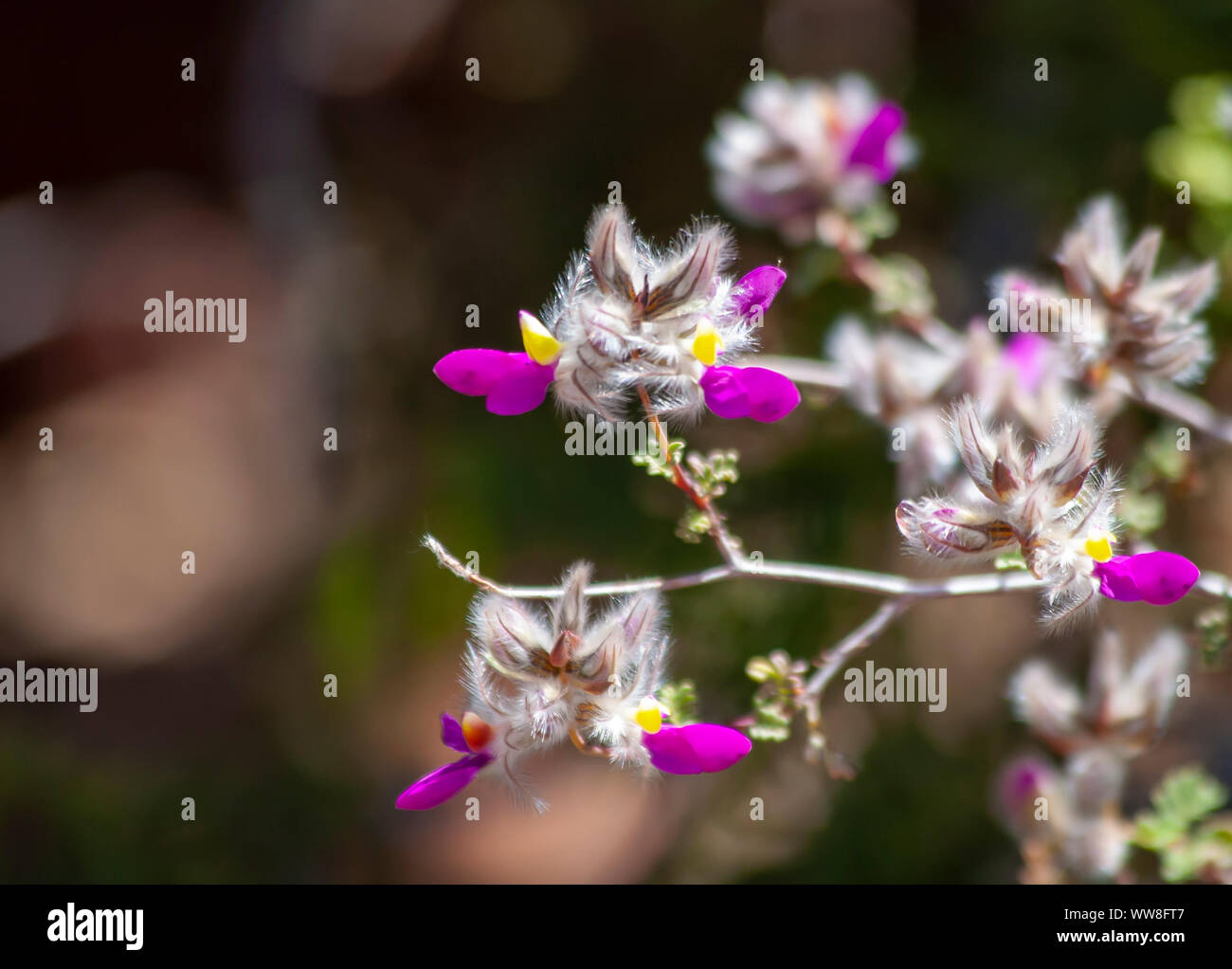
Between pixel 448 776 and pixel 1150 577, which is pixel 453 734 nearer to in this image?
pixel 448 776

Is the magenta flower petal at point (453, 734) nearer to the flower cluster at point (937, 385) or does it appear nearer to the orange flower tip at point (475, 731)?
the orange flower tip at point (475, 731)

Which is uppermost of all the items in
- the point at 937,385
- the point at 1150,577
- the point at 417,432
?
the point at 417,432

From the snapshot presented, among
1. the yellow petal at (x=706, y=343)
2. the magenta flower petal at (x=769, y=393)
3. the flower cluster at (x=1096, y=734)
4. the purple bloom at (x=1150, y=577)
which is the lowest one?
the flower cluster at (x=1096, y=734)
